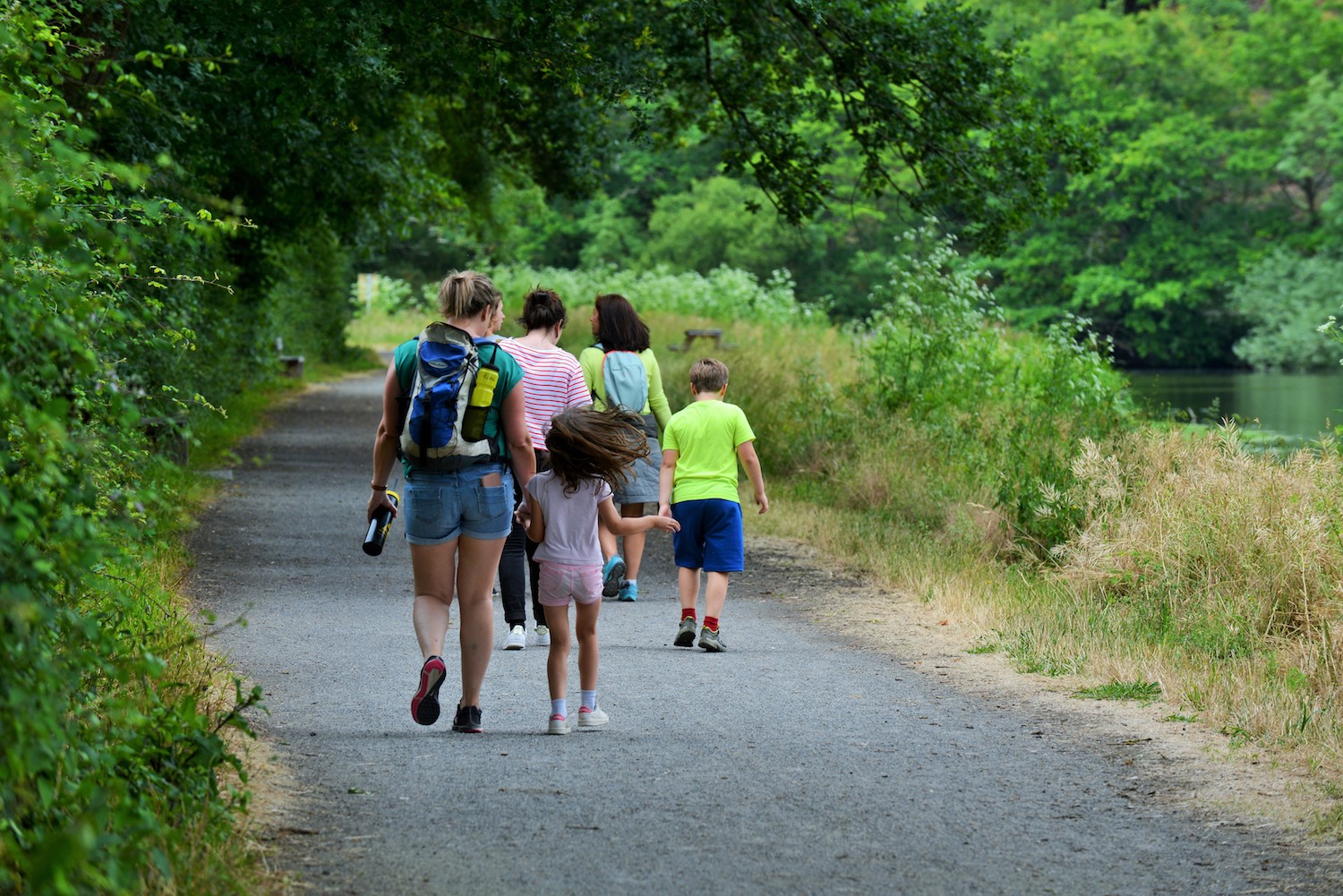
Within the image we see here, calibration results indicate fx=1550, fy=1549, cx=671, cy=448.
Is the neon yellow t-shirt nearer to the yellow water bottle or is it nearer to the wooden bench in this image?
the yellow water bottle

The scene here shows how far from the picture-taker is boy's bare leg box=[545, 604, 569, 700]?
6090 mm

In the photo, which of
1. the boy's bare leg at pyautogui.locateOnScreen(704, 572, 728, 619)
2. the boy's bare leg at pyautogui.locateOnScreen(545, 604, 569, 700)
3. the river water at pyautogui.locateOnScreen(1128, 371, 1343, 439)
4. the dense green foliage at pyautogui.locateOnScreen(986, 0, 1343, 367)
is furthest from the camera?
the dense green foliage at pyautogui.locateOnScreen(986, 0, 1343, 367)

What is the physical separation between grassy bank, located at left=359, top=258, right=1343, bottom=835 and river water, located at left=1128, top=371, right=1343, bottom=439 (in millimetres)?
5312

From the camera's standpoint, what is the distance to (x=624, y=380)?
29.3ft

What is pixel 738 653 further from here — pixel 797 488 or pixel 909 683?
pixel 797 488

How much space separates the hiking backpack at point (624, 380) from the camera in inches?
352

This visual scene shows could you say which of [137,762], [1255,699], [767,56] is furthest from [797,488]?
[137,762]

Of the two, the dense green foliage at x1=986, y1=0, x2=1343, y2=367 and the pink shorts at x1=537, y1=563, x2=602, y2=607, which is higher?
the dense green foliage at x1=986, y1=0, x2=1343, y2=367

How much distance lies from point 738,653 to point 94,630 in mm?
5247

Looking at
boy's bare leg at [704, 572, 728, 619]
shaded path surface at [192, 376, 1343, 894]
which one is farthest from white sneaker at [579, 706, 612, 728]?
boy's bare leg at [704, 572, 728, 619]

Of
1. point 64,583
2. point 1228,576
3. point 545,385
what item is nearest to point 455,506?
point 64,583

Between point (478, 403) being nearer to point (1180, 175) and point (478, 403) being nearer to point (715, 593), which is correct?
point (715, 593)

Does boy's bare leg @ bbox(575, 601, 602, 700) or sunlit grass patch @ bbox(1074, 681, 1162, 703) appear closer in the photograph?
boy's bare leg @ bbox(575, 601, 602, 700)

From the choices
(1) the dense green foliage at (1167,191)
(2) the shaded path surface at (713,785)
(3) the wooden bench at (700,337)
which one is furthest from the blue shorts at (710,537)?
(1) the dense green foliage at (1167,191)
